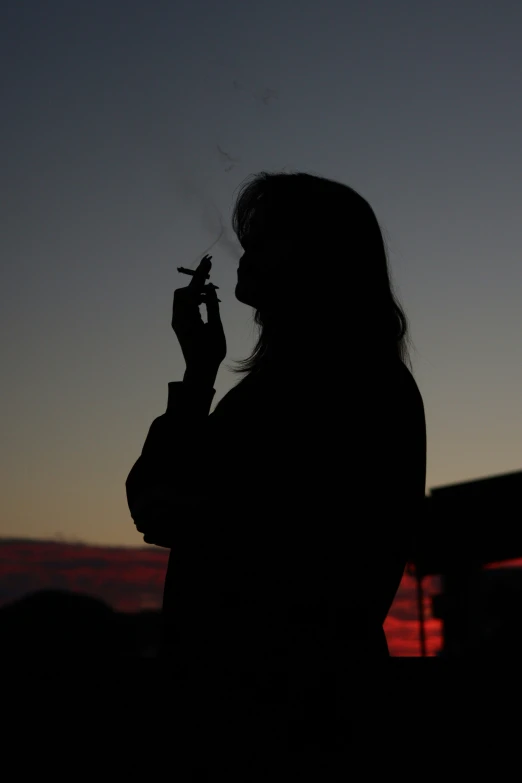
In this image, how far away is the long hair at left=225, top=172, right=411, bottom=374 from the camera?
2.35 m

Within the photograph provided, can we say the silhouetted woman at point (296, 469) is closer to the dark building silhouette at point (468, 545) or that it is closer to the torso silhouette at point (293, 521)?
the torso silhouette at point (293, 521)

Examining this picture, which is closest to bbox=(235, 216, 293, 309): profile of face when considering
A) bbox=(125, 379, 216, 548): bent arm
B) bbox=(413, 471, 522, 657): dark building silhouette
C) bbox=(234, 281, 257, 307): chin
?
bbox=(234, 281, 257, 307): chin

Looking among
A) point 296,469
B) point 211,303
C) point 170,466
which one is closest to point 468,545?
point 211,303

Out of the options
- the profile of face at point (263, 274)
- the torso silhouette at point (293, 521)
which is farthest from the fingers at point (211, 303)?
the torso silhouette at point (293, 521)

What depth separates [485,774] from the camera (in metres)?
1.63

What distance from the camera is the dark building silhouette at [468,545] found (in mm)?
15867

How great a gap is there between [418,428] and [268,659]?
2.22 feet

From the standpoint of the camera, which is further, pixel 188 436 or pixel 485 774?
pixel 188 436

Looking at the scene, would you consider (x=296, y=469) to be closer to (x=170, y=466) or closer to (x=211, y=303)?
(x=170, y=466)

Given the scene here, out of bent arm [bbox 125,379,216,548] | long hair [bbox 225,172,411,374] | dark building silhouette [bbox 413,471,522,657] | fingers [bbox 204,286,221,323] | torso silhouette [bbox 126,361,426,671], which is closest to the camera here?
torso silhouette [bbox 126,361,426,671]

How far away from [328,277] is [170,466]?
704 millimetres

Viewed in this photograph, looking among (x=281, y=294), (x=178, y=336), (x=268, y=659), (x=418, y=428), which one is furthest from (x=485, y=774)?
(x=178, y=336)

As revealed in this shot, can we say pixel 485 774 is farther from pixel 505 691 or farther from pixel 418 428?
pixel 418 428

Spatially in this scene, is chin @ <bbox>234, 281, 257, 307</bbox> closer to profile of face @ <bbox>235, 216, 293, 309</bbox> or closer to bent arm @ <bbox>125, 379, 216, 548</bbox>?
profile of face @ <bbox>235, 216, 293, 309</bbox>
